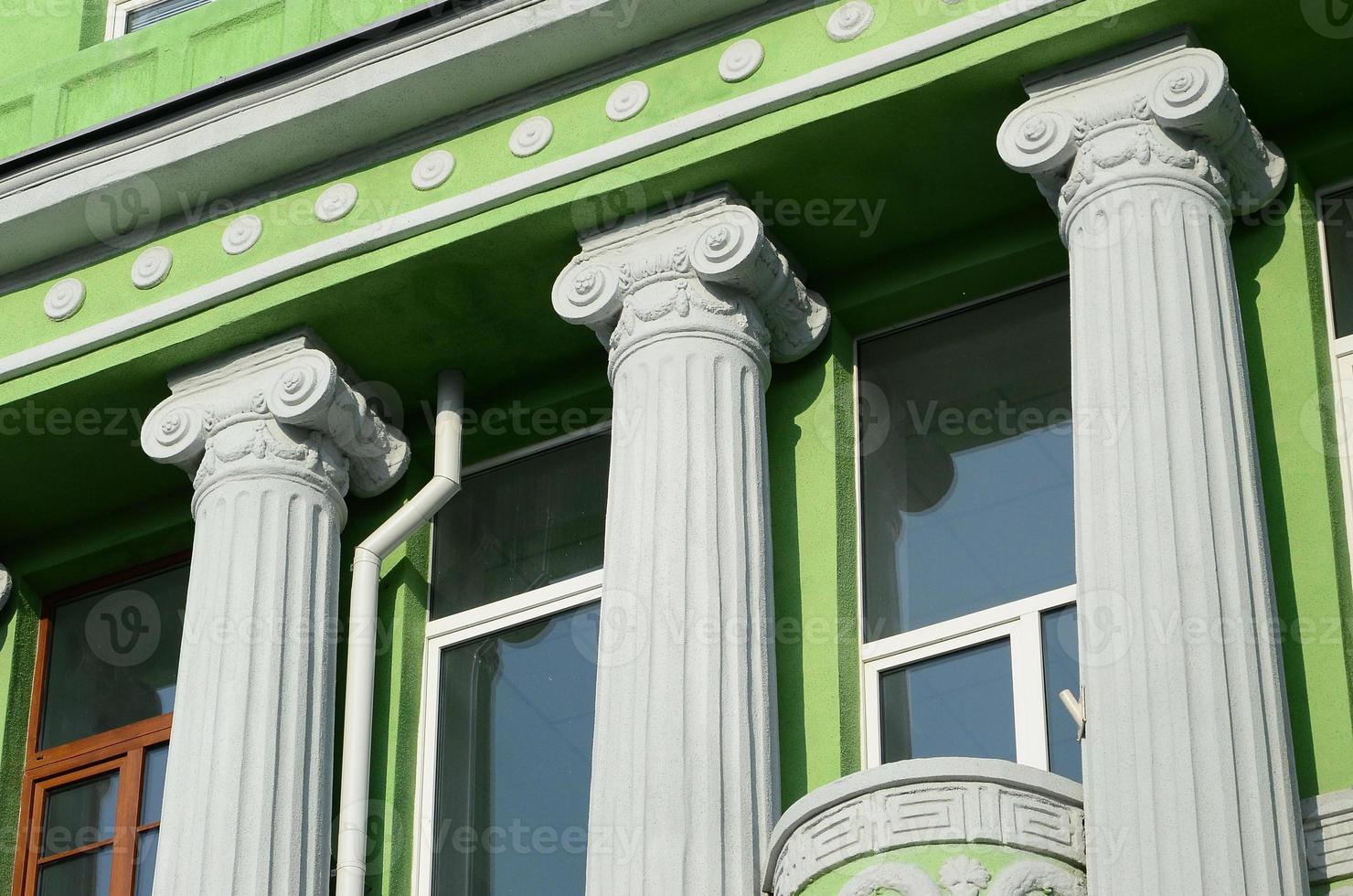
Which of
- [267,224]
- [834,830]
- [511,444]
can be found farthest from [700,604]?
[267,224]

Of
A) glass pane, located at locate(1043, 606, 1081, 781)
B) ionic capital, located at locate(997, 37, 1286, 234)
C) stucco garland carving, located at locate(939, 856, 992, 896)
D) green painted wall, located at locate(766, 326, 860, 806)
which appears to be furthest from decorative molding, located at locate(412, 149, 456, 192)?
stucco garland carving, located at locate(939, 856, 992, 896)

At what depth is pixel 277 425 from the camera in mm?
12891

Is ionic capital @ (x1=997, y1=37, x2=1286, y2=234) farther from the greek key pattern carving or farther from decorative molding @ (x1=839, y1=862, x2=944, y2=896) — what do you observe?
decorative molding @ (x1=839, y1=862, x2=944, y2=896)

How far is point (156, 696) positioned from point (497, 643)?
6.50 feet

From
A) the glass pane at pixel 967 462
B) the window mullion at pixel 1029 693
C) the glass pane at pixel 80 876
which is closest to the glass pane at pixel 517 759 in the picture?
the glass pane at pixel 967 462

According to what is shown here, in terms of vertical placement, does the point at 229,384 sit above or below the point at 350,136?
below

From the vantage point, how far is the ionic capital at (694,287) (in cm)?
1212

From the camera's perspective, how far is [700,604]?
11312 millimetres

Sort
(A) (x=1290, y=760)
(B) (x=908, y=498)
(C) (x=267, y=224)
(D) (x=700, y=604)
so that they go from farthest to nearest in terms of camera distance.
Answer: (C) (x=267, y=224) < (B) (x=908, y=498) < (D) (x=700, y=604) < (A) (x=1290, y=760)

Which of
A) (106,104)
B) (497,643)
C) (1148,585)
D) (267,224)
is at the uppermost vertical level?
(106,104)

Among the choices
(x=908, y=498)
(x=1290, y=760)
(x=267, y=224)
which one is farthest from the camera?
(x=267, y=224)

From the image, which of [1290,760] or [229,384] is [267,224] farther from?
[1290,760]

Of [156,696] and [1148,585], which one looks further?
[156,696]

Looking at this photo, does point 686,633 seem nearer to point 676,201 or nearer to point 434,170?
point 676,201
